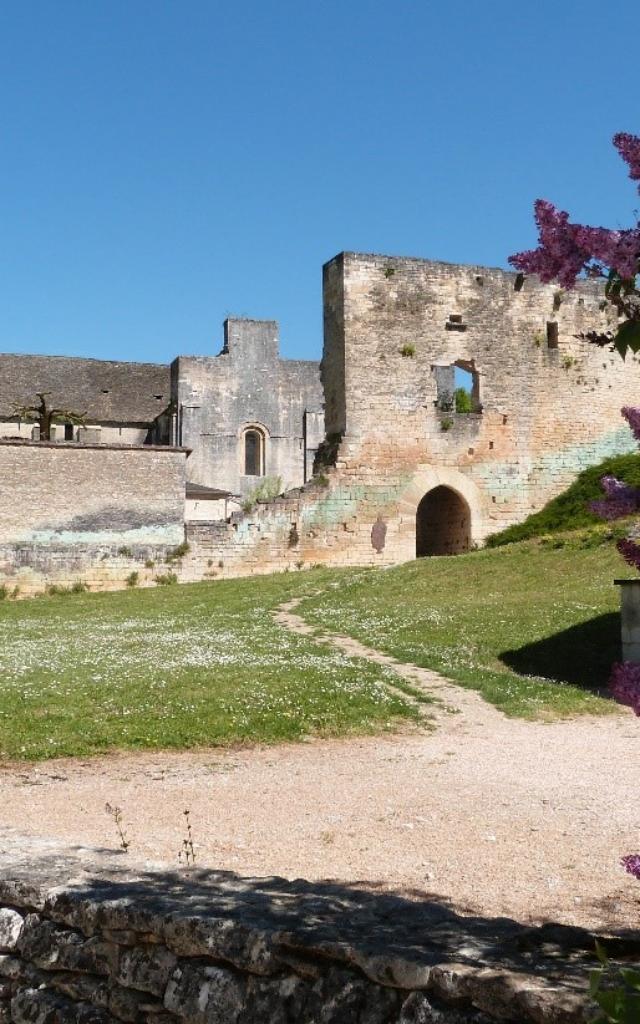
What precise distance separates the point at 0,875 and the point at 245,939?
4.40 ft

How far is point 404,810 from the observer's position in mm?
7555

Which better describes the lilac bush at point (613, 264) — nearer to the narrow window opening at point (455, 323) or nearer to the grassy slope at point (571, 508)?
the grassy slope at point (571, 508)

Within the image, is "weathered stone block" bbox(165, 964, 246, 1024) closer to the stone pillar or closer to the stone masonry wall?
the stone pillar

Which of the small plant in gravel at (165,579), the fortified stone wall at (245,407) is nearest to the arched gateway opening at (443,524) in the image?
the small plant in gravel at (165,579)

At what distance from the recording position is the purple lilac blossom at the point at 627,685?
2859 mm

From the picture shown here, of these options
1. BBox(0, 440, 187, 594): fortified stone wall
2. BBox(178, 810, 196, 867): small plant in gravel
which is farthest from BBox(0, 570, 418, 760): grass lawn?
BBox(0, 440, 187, 594): fortified stone wall

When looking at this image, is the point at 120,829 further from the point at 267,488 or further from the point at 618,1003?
the point at 267,488

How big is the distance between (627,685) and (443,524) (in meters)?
28.2

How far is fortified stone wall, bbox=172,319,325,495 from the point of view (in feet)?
153

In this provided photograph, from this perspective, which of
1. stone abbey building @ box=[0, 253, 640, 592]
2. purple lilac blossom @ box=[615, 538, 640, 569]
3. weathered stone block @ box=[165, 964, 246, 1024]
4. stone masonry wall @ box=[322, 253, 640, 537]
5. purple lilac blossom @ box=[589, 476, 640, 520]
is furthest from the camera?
stone masonry wall @ box=[322, 253, 640, 537]

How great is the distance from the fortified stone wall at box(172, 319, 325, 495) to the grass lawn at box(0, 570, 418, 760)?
28.5m

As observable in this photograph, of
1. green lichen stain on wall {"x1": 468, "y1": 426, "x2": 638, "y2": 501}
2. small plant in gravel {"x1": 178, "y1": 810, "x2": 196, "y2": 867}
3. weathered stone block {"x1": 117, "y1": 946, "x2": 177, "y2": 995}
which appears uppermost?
green lichen stain on wall {"x1": 468, "y1": 426, "x2": 638, "y2": 501}

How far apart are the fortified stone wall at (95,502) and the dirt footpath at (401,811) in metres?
16.7

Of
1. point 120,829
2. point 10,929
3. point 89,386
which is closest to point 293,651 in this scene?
point 120,829
